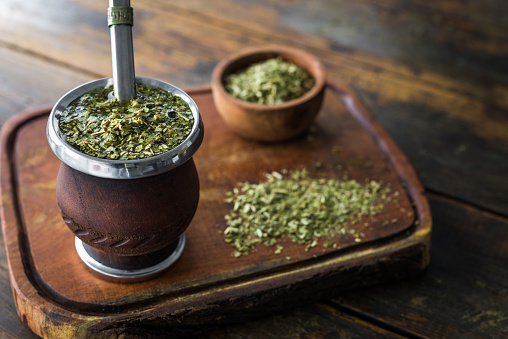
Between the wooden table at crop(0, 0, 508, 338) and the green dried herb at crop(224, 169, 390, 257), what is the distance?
13cm

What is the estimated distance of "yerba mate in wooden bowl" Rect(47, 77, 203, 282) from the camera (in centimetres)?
81

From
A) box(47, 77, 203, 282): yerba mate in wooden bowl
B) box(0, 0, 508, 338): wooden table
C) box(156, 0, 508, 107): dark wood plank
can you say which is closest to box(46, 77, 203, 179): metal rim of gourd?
box(47, 77, 203, 282): yerba mate in wooden bowl

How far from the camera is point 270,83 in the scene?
4.12 feet

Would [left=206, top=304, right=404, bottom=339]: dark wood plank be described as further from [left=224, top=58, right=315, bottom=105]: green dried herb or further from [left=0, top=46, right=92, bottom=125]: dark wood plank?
[left=0, top=46, right=92, bottom=125]: dark wood plank

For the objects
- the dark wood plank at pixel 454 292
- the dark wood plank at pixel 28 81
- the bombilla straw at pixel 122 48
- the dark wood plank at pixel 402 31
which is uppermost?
the bombilla straw at pixel 122 48

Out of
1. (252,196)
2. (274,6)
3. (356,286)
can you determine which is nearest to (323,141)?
(252,196)

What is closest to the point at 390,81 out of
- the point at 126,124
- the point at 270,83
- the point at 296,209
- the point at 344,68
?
the point at 344,68

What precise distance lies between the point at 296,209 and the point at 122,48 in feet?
1.48

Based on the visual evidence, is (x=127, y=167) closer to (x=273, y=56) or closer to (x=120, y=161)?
(x=120, y=161)

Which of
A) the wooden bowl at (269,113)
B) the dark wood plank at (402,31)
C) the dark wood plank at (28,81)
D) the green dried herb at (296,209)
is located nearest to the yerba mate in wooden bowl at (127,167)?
the green dried herb at (296,209)

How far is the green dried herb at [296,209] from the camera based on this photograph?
1.06m

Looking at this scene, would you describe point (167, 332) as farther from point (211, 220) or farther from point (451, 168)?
point (451, 168)

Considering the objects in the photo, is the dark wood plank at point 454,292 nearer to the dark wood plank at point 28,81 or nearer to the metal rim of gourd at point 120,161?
the metal rim of gourd at point 120,161

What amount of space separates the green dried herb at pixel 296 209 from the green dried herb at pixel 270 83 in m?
0.18
